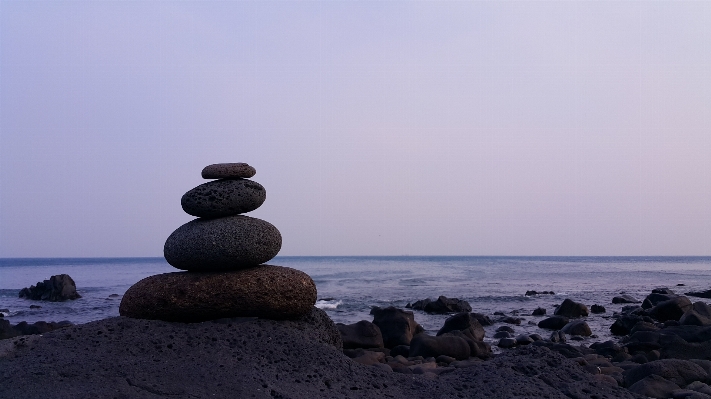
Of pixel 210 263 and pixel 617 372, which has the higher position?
pixel 210 263

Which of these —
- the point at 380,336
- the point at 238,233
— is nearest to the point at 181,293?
the point at 238,233

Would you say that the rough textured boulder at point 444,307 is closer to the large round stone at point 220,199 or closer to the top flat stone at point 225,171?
the large round stone at point 220,199

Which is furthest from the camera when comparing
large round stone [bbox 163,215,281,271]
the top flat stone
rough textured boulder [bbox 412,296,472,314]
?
rough textured boulder [bbox 412,296,472,314]

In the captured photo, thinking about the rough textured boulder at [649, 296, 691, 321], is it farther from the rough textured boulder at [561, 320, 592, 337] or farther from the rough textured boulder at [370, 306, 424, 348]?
the rough textured boulder at [370, 306, 424, 348]

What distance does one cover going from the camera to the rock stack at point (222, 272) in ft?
32.6

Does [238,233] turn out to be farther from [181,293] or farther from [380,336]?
[380,336]

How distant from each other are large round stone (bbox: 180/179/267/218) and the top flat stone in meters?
0.11

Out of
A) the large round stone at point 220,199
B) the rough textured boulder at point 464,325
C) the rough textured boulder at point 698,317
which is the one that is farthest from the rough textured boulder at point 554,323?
the large round stone at point 220,199

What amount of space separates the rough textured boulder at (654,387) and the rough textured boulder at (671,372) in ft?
1.48

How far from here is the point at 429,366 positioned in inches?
442

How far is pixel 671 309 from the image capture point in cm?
2036

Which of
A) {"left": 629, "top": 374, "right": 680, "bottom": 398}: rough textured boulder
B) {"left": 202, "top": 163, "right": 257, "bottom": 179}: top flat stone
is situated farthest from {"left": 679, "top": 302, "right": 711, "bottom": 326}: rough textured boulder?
{"left": 202, "top": 163, "right": 257, "bottom": 179}: top flat stone

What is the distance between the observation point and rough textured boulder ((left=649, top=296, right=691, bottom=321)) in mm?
20281

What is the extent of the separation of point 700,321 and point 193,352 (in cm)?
1422
